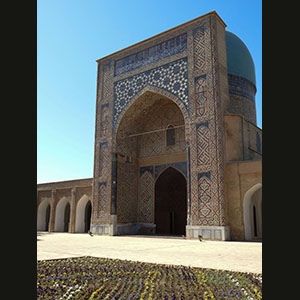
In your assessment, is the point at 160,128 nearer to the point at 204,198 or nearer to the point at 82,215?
the point at 204,198

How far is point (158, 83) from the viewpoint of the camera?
12.9 meters

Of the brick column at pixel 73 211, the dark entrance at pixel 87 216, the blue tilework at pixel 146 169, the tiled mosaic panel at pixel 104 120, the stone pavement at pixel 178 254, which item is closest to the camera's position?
the stone pavement at pixel 178 254

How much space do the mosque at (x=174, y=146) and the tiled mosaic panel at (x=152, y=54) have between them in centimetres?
5

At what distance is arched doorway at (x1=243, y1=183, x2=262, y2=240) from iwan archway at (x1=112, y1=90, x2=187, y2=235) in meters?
3.54

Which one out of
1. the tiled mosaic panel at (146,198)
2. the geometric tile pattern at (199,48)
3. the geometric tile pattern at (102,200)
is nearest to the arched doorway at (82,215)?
the geometric tile pattern at (102,200)

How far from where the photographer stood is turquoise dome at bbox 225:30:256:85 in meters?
17.3

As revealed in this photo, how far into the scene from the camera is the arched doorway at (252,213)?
1030 cm

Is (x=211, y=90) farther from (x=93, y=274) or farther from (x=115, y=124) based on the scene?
(x=93, y=274)

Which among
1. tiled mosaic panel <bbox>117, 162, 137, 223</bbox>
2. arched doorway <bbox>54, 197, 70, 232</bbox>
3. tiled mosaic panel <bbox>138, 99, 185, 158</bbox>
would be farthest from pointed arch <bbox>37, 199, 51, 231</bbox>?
tiled mosaic panel <bbox>138, 99, 185, 158</bbox>

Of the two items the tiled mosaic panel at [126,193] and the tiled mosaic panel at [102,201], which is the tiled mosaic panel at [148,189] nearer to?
the tiled mosaic panel at [126,193]

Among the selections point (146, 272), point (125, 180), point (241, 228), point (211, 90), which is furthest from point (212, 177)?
point (146, 272)

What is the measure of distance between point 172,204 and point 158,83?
615 cm
